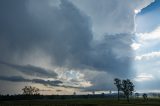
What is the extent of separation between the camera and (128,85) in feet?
635
